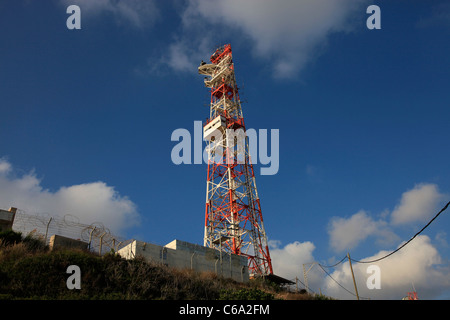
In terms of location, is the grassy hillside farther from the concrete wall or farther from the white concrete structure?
the white concrete structure

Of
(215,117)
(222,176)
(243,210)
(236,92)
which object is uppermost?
(236,92)

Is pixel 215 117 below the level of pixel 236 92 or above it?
below

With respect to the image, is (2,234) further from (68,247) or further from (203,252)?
(203,252)

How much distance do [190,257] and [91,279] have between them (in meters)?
13.0

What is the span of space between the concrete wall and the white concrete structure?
3416mm

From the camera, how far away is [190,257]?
34.6 metres

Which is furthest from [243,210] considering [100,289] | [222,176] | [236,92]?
[100,289]

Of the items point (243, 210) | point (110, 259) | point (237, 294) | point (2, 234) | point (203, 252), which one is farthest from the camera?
point (243, 210)

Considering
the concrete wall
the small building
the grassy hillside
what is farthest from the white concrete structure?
the small building

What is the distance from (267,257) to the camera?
45.2 meters

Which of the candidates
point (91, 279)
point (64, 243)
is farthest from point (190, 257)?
point (91, 279)

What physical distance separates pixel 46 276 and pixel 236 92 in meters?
43.1

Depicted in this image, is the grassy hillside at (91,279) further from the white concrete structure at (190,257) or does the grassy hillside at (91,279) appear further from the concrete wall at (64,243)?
the white concrete structure at (190,257)

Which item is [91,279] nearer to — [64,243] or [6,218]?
[64,243]
